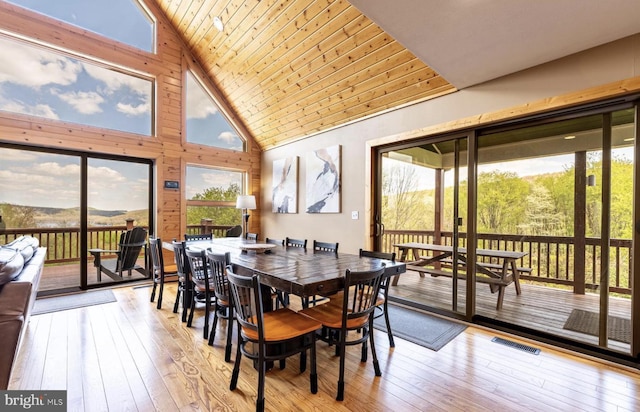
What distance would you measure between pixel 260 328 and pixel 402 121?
316 cm

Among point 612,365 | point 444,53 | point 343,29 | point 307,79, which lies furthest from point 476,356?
point 307,79

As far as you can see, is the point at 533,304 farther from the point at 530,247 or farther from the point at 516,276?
the point at 530,247

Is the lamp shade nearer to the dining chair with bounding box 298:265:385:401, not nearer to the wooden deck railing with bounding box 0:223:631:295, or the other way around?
the wooden deck railing with bounding box 0:223:631:295

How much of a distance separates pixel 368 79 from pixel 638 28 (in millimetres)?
2410

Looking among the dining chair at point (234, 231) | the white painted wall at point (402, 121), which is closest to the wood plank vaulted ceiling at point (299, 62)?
the white painted wall at point (402, 121)

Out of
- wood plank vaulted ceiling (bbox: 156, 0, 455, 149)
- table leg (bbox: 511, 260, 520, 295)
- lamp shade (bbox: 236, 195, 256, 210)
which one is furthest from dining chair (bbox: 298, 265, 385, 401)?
lamp shade (bbox: 236, 195, 256, 210)

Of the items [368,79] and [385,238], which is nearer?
[368,79]

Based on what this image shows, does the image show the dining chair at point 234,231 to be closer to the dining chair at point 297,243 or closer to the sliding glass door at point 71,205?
the sliding glass door at point 71,205

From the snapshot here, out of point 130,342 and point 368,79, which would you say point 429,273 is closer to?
point 368,79

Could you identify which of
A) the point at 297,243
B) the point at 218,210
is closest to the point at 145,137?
the point at 218,210

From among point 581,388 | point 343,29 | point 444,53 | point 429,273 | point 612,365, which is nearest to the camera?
point 581,388

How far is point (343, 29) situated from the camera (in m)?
3.43

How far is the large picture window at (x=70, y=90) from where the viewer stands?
405 cm

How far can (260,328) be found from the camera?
1.83 m
